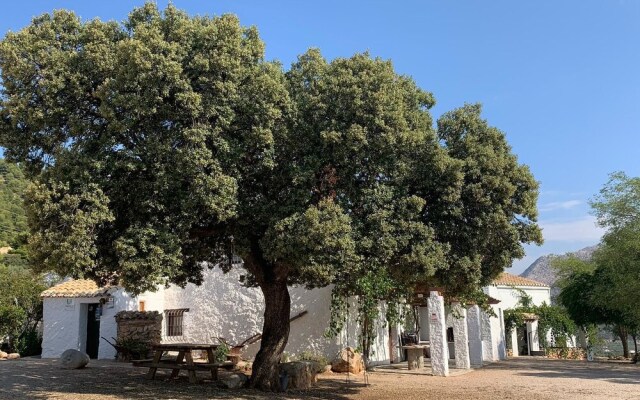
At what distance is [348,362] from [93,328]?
11556 millimetres

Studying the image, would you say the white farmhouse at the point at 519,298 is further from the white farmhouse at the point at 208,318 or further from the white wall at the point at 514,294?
the white farmhouse at the point at 208,318

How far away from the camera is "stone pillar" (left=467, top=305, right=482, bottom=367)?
78.4 ft

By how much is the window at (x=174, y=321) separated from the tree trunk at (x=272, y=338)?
10179 mm

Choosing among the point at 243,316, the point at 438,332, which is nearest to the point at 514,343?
the point at 438,332

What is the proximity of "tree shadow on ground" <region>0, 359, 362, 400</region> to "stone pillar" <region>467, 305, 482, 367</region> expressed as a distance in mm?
8307

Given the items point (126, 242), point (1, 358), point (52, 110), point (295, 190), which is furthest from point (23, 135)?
point (1, 358)

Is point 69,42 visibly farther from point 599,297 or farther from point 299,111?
point 599,297

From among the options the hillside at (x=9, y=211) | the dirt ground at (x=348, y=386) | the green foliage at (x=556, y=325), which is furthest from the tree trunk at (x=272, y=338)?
the hillside at (x=9, y=211)

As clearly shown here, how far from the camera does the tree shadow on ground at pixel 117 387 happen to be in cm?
1329

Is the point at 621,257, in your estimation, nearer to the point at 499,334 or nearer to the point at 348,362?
the point at 499,334

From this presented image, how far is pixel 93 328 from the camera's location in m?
24.1

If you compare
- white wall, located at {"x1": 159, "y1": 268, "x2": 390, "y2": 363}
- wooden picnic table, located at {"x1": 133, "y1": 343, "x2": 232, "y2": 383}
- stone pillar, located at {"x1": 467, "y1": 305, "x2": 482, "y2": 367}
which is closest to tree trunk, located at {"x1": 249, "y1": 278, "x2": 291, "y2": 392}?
wooden picnic table, located at {"x1": 133, "y1": 343, "x2": 232, "y2": 383}

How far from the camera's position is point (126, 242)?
34.8 ft

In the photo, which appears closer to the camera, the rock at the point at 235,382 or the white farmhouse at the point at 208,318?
the rock at the point at 235,382
